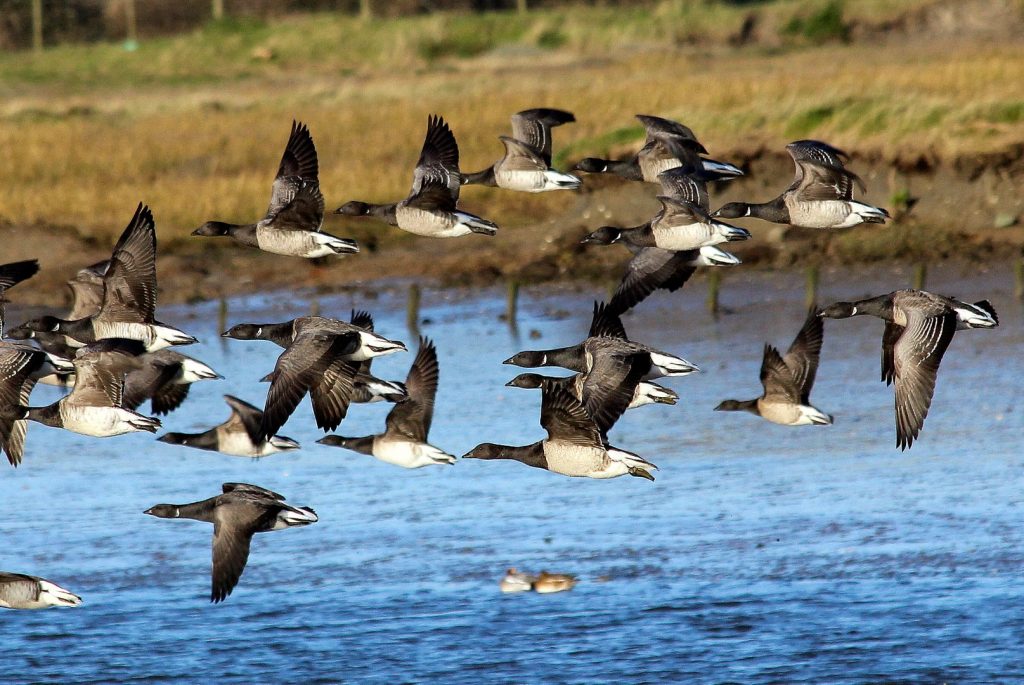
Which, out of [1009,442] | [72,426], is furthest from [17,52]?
[72,426]

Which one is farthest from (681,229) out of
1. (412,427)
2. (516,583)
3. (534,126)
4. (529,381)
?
(516,583)

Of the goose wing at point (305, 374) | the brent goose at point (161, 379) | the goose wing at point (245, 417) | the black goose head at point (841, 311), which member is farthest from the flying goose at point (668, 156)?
the brent goose at point (161, 379)

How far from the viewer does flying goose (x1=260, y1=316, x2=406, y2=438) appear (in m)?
14.6

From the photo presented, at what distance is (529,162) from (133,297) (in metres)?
3.92

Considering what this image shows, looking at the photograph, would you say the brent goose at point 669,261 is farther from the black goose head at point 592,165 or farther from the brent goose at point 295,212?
the brent goose at point 295,212

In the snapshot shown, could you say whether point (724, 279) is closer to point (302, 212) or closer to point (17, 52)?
point (302, 212)

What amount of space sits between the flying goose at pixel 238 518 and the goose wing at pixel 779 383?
5.50 meters

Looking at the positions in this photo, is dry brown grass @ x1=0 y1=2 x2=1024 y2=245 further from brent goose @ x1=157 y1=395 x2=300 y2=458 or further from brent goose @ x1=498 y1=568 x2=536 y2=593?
brent goose @ x1=157 y1=395 x2=300 y2=458

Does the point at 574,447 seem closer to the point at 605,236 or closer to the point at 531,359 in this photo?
the point at 531,359

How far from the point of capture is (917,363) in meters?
14.2

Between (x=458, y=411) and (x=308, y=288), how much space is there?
33.1 ft

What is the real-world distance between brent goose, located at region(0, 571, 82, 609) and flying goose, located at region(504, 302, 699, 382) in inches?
186

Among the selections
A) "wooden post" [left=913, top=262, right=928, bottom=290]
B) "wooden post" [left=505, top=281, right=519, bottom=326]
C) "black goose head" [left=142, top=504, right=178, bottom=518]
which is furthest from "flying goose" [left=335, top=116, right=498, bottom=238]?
"wooden post" [left=913, top=262, right=928, bottom=290]

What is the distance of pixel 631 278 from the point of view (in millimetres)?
17250
